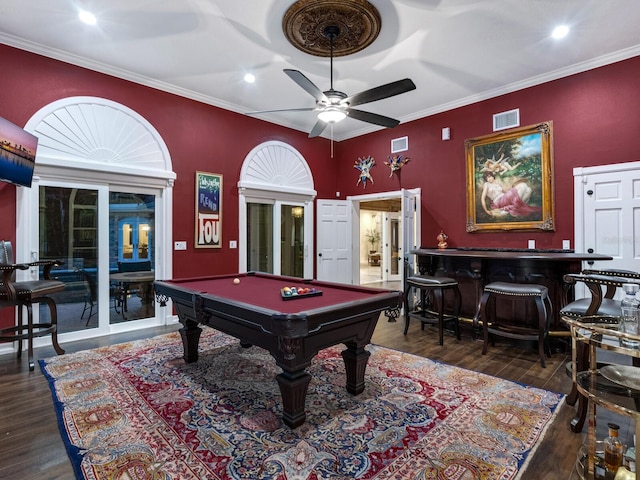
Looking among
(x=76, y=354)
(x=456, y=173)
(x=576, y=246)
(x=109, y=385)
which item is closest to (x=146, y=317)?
(x=76, y=354)

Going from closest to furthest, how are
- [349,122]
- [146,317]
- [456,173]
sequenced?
[146,317]
[456,173]
[349,122]

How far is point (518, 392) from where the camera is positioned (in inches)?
106

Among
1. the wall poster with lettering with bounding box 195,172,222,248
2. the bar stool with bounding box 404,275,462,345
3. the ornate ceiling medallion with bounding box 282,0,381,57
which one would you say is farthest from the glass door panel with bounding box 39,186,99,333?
the bar stool with bounding box 404,275,462,345

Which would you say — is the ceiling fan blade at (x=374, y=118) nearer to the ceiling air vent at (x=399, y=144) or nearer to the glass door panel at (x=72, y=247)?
the ceiling air vent at (x=399, y=144)

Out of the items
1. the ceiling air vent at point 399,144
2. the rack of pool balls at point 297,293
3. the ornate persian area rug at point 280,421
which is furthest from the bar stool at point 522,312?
the ceiling air vent at point 399,144

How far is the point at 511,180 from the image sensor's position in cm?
484

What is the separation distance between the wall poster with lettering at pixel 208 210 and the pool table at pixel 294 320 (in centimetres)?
206

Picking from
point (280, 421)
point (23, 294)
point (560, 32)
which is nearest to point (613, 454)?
point (280, 421)

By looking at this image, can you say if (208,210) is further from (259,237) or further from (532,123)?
(532,123)

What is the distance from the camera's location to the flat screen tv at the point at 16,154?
3266mm

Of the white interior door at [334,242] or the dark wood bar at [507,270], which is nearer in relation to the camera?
the dark wood bar at [507,270]

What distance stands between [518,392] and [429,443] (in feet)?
3.75

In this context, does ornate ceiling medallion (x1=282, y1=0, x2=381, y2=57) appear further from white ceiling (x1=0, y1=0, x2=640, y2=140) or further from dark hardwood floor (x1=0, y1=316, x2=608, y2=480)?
dark hardwood floor (x1=0, y1=316, x2=608, y2=480)

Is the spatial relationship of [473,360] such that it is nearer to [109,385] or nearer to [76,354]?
[109,385]
